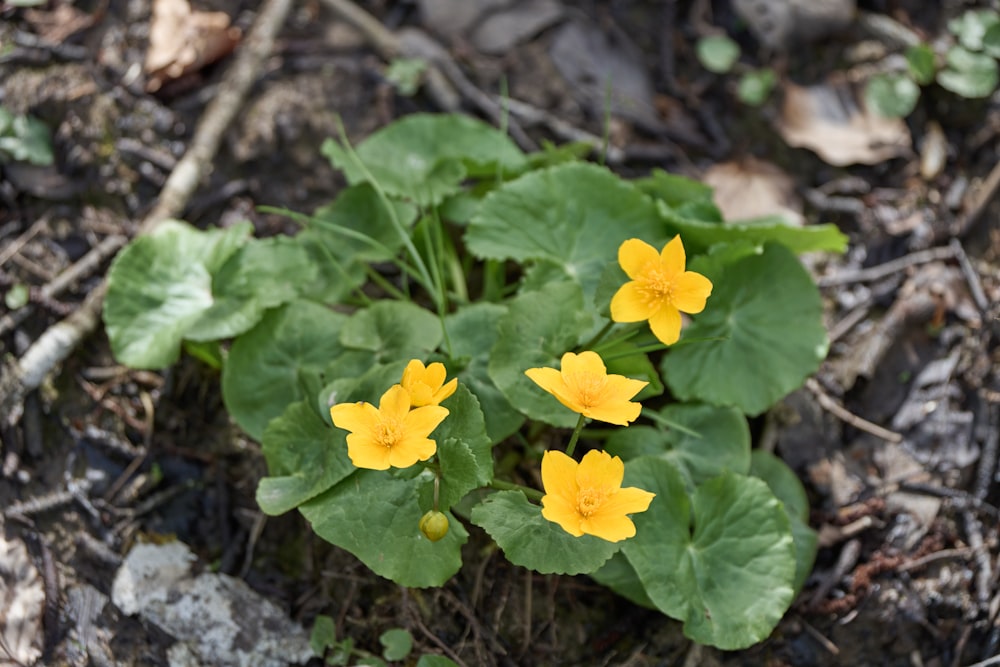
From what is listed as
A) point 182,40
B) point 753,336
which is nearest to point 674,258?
point 753,336

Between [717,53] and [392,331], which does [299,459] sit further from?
[717,53]

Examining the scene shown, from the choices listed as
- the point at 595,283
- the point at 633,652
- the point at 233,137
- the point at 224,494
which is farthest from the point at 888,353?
the point at 233,137

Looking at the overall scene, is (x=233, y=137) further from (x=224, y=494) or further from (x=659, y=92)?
(x=659, y=92)

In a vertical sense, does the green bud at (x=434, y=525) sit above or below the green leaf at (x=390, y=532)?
above

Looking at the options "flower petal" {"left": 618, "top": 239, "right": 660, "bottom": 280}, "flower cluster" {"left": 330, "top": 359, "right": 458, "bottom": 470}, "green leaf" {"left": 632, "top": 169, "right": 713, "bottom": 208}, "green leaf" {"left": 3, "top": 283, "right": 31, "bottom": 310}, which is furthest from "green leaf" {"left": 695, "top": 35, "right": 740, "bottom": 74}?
"green leaf" {"left": 3, "top": 283, "right": 31, "bottom": 310}

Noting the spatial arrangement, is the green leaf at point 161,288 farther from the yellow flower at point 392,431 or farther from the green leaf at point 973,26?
the green leaf at point 973,26

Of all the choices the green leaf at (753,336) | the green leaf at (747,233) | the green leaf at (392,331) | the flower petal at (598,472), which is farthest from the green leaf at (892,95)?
the flower petal at (598,472)

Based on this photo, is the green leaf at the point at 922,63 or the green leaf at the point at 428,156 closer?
the green leaf at the point at 428,156

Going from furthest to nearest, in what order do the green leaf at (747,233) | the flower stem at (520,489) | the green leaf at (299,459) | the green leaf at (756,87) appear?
1. the green leaf at (756,87)
2. the green leaf at (747,233)
3. the green leaf at (299,459)
4. the flower stem at (520,489)
